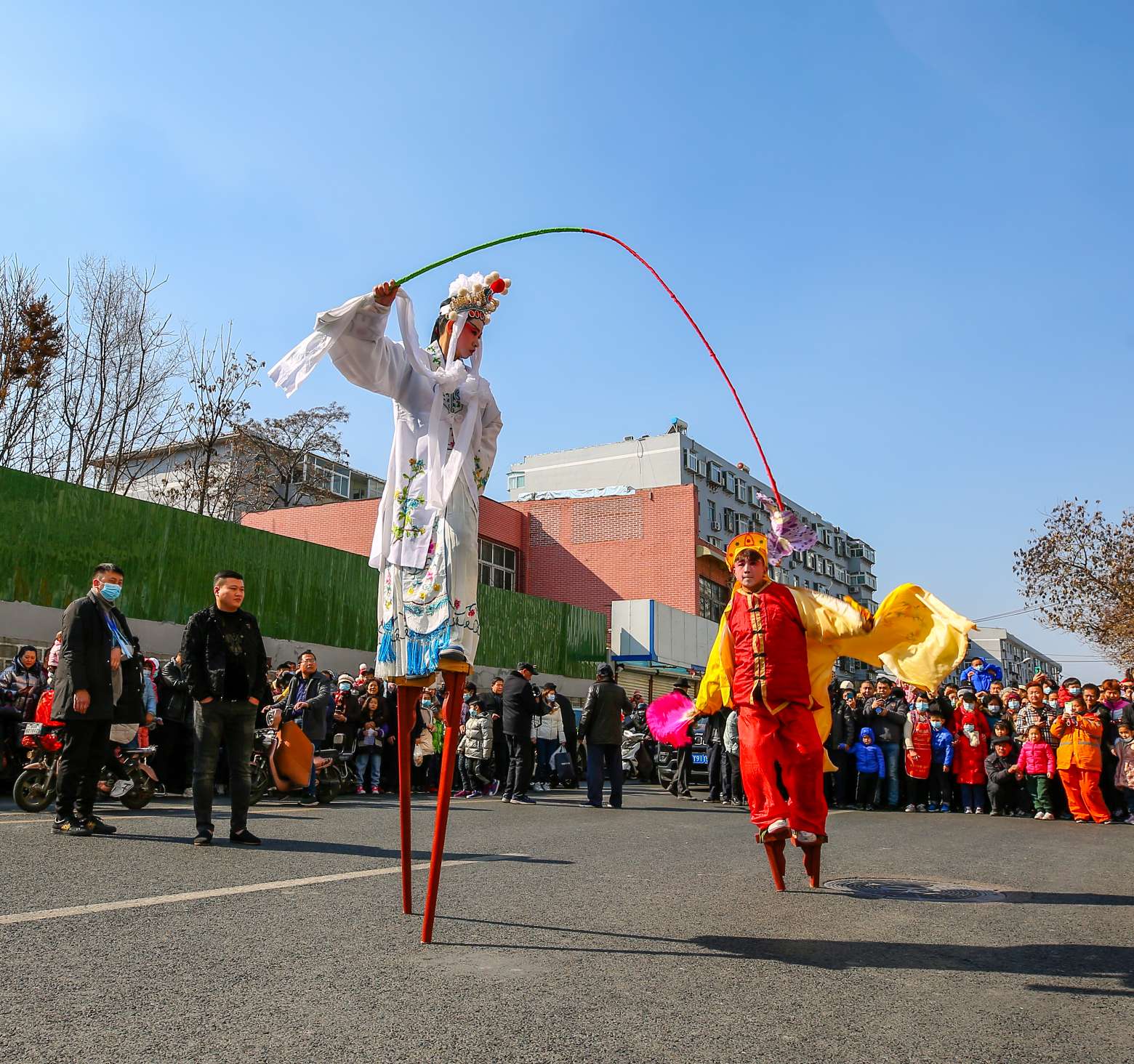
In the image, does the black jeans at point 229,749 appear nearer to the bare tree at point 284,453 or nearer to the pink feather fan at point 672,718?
the pink feather fan at point 672,718

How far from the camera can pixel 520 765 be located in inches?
565

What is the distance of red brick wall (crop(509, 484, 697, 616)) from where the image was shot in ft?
152

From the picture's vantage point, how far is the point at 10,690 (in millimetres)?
11414

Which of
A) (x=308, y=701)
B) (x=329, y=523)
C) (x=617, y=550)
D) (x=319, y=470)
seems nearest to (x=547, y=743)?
(x=308, y=701)

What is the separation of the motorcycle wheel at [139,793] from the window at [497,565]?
3176 centimetres

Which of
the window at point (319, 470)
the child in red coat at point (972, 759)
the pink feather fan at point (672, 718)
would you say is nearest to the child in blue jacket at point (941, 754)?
the child in red coat at point (972, 759)

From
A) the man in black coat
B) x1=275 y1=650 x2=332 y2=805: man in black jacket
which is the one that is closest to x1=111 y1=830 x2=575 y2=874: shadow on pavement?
the man in black coat

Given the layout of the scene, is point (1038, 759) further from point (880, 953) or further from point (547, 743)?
point (880, 953)

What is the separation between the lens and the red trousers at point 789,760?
19.6 feet

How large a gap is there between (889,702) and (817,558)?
229 feet

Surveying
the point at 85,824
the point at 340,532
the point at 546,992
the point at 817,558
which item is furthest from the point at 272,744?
the point at 817,558

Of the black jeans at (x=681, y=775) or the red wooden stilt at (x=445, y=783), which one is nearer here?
the red wooden stilt at (x=445, y=783)

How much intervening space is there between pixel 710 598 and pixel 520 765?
34533 mm

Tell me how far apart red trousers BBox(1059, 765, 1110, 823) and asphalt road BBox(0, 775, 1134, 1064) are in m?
7.59
